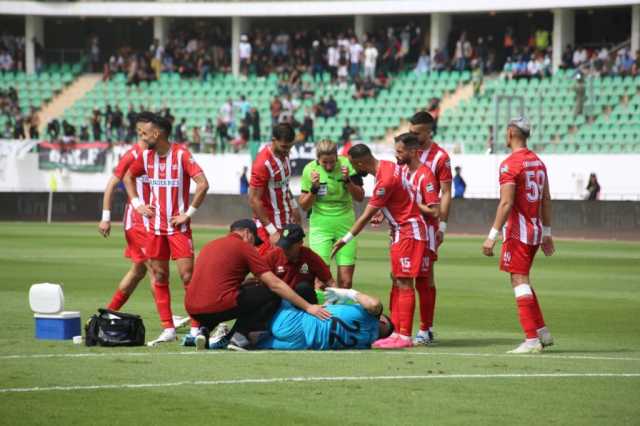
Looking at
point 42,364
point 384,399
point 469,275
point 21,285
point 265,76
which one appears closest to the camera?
point 384,399

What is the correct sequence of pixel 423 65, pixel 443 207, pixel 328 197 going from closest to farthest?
pixel 443 207 < pixel 328 197 < pixel 423 65

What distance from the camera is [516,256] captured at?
12.1m

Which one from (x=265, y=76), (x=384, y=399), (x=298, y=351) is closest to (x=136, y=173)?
(x=298, y=351)

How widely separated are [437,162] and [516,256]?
6.52 ft

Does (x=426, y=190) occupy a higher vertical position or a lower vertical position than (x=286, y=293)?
higher

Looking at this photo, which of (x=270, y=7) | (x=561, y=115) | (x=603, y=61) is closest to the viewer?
(x=561, y=115)

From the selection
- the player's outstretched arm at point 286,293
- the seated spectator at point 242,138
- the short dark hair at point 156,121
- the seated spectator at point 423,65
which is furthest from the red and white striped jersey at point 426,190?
the seated spectator at point 423,65

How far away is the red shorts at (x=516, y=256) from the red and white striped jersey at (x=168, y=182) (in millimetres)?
3255

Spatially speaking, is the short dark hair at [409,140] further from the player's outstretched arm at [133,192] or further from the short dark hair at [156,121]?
the player's outstretched arm at [133,192]

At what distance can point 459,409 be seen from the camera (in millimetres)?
8742

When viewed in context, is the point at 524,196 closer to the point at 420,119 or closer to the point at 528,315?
the point at 528,315

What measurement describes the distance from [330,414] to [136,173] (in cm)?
571

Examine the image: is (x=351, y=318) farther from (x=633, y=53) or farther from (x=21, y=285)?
(x=633, y=53)

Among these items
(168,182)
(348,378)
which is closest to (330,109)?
(168,182)
